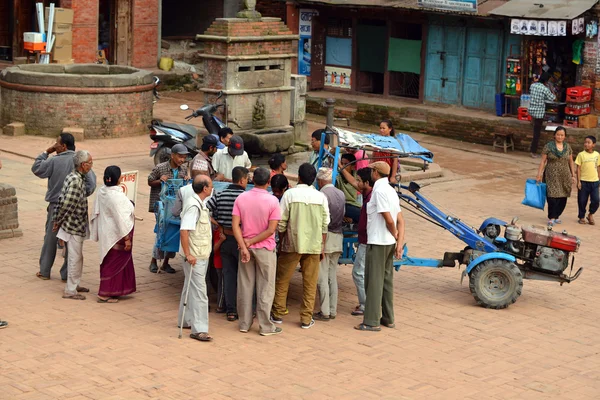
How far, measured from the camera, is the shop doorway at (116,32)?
29.0m

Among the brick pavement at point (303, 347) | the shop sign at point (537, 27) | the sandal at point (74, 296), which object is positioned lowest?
the brick pavement at point (303, 347)

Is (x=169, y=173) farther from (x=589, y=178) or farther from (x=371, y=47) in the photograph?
(x=371, y=47)

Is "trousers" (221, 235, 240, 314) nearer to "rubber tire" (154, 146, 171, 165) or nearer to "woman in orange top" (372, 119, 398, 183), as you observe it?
"woman in orange top" (372, 119, 398, 183)

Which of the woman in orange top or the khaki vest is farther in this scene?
the woman in orange top

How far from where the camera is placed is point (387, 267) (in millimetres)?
10477

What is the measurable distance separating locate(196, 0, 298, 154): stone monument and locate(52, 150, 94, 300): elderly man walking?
24.8ft

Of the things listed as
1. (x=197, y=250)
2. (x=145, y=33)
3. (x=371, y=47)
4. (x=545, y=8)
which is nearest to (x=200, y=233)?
(x=197, y=250)

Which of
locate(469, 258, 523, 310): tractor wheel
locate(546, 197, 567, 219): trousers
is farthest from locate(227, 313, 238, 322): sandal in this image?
locate(546, 197, 567, 219): trousers

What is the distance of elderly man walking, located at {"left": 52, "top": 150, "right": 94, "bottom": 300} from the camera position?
11.0 metres

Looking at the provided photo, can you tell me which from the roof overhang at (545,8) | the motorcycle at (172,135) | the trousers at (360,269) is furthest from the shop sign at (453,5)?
the trousers at (360,269)

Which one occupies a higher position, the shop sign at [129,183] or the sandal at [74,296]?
the shop sign at [129,183]

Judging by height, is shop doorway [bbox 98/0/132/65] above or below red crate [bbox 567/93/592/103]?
above

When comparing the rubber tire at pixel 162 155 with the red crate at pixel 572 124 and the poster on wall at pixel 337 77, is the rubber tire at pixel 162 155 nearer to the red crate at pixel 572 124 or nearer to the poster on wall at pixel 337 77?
the red crate at pixel 572 124

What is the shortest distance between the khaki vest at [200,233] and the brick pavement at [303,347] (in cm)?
84
